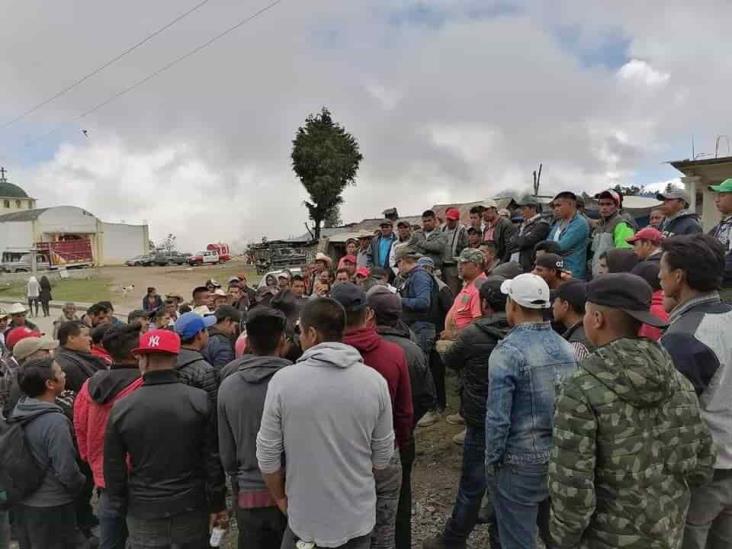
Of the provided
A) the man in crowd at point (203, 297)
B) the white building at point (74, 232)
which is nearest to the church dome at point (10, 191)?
the white building at point (74, 232)

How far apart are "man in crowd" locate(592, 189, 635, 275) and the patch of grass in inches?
1050

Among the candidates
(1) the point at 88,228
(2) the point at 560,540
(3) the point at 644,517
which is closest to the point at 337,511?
(2) the point at 560,540

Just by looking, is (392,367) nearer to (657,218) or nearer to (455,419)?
(455,419)

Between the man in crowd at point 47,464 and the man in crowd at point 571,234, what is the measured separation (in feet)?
17.5

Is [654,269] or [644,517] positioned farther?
[654,269]

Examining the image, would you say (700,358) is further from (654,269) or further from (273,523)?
(273,523)

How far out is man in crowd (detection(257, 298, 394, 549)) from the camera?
2.29 m

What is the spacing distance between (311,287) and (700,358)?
732 cm

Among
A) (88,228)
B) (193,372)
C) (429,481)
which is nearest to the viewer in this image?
(193,372)

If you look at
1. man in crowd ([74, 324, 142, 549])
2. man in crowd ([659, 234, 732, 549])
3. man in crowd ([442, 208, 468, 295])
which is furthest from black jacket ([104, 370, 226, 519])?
man in crowd ([442, 208, 468, 295])

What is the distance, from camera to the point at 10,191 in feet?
249

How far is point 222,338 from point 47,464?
1853 mm

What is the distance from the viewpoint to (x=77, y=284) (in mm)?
36156

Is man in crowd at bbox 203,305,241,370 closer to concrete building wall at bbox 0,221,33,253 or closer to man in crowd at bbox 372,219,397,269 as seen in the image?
man in crowd at bbox 372,219,397,269
